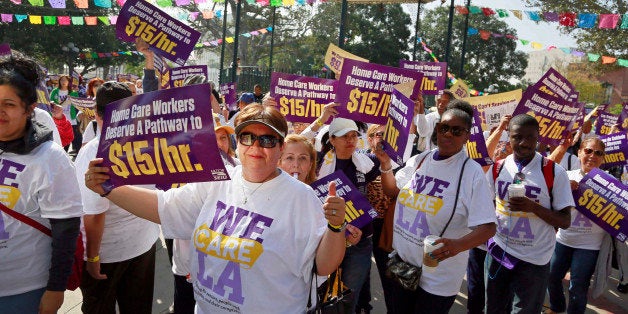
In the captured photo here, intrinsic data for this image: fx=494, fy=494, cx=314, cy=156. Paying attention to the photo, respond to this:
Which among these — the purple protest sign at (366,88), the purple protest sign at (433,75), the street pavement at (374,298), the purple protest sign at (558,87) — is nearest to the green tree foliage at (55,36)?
the purple protest sign at (433,75)

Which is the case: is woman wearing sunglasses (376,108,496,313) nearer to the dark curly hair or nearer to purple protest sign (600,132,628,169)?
the dark curly hair

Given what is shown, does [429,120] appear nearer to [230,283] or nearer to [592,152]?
[592,152]

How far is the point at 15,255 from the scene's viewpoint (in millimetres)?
2400

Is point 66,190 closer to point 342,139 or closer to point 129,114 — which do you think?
point 129,114

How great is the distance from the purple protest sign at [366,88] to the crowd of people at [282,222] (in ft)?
0.52

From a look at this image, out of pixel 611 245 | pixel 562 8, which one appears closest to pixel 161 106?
pixel 611 245

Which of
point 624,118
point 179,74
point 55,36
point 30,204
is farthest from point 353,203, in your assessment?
point 55,36

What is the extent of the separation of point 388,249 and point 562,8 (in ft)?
73.8

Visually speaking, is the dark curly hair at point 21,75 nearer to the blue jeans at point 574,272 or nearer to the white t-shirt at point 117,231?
the white t-shirt at point 117,231

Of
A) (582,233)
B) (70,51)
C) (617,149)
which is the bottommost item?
(582,233)

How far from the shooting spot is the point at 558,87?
5.34 meters

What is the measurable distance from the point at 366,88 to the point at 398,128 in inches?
41.4

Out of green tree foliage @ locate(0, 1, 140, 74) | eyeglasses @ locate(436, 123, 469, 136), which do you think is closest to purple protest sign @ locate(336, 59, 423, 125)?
eyeglasses @ locate(436, 123, 469, 136)

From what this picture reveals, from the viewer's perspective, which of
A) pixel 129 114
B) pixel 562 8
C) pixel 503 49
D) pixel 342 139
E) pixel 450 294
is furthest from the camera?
pixel 503 49
